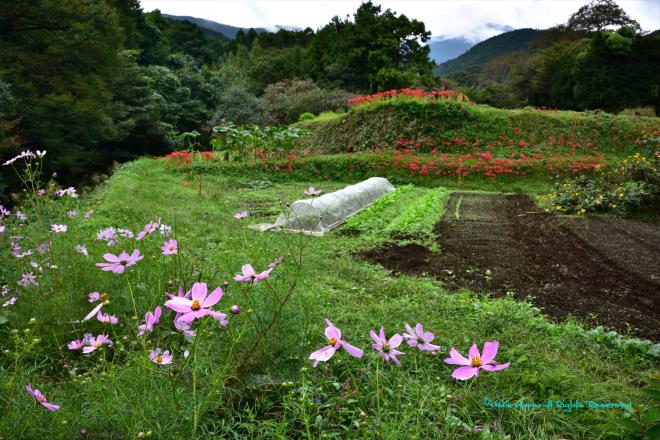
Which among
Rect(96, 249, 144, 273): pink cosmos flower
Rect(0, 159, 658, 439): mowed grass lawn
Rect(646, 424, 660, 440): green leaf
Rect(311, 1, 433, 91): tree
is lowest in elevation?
Rect(0, 159, 658, 439): mowed grass lawn

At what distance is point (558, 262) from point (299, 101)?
68.3 feet

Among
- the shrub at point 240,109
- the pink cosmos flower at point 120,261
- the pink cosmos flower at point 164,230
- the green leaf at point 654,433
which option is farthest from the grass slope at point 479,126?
the pink cosmos flower at point 120,261

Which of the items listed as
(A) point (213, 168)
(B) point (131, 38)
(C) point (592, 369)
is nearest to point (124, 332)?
(C) point (592, 369)

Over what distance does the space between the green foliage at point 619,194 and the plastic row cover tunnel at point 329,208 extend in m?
3.18

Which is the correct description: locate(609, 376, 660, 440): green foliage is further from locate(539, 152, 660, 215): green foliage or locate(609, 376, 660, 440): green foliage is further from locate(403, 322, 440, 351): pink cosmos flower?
locate(539, 152, 660, 215): green foliage

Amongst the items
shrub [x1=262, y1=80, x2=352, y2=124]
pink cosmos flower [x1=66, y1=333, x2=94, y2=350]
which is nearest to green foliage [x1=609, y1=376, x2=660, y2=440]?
pink cosmos flower [x1=66, y1=333, x2=94, y2=350]

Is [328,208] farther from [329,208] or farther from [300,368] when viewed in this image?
[300,368]

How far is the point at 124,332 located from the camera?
215 centimetres

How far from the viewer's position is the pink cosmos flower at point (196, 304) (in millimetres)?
889

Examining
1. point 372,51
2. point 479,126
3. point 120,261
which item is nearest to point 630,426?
point 120,261

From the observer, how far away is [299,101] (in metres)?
23.2

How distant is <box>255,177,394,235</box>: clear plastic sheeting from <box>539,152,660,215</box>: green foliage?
3.18 m

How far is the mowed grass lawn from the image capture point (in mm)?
1284

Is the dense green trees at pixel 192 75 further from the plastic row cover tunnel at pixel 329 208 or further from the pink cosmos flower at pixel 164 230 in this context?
the pink cosmos flower at pixel 164 230
